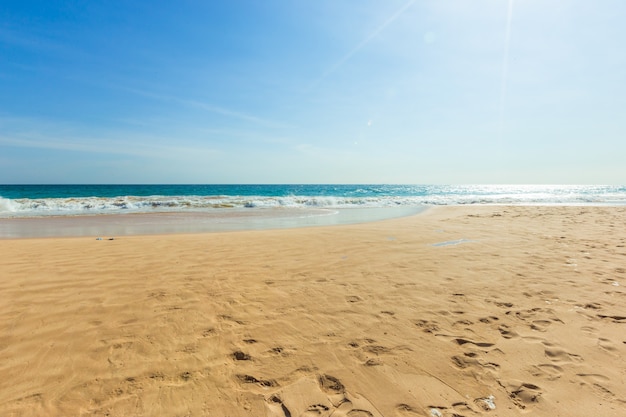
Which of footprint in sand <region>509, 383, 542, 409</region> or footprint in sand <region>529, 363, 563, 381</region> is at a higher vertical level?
footprint in sand <region>529, 363, 563, 381</region>

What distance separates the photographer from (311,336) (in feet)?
11.0

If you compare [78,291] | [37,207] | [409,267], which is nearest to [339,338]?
[409,267]

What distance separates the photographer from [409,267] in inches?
233

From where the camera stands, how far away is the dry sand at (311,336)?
7.93 ft

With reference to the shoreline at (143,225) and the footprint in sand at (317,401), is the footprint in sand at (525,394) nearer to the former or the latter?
the footprint in sand at (317,401)

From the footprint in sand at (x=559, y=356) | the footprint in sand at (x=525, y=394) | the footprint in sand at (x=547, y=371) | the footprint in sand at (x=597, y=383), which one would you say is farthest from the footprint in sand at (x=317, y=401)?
the footprint in sand at (x=559, y=356)

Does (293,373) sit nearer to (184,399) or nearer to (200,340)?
(184,399)

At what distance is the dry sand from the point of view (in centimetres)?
242

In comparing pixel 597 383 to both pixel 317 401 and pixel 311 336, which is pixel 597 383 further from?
pixel 311 336

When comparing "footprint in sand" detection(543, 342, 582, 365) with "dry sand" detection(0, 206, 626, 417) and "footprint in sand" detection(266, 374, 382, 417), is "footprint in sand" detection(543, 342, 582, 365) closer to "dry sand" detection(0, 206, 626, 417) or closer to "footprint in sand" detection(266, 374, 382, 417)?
"dry sand" detection(0, 206, 626, 417)

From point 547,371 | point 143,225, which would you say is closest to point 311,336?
point 547,371

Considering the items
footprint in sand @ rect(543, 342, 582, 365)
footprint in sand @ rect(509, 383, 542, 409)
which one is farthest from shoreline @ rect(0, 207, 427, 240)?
footprint in sand @ rect(509, 383, 542, 409)

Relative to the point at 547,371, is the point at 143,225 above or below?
above

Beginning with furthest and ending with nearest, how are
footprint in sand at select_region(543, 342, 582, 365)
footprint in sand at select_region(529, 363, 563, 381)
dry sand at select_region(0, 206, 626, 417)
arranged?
1. footprint in sand at select_region(543, 342, 582, 365)
2. footprint in sand at select_region(529, 363, 563, 381)
3. dry sand at select_region(0, 206, 626, 417)
